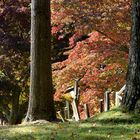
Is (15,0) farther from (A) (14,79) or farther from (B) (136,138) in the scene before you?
(B) (136,138)

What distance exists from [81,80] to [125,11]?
10.7ft

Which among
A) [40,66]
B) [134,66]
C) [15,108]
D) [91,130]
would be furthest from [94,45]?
[15,108]

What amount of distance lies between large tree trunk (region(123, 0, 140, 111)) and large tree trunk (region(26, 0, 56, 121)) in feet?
7.49

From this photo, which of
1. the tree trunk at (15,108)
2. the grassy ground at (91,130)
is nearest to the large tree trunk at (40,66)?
the grassy ground at (91,130)

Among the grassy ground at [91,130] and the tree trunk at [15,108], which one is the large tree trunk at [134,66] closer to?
the grassy ground at [91,130]

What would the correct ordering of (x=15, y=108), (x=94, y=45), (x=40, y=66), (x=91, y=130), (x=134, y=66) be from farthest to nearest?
(x=15, y=108)
(x=94, y=45)
(x=40, y=66)
(x=134, y=66)
(x=91, y=130)

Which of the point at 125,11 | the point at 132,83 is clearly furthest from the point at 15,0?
the point at 132,83

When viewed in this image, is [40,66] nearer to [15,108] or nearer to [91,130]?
[91,130]

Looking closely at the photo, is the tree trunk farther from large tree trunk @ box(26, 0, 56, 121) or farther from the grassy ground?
the grassy ground

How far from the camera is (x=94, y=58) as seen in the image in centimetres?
1386

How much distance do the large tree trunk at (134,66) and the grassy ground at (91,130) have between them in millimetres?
347

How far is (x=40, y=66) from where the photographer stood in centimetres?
1011

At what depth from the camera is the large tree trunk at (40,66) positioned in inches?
392

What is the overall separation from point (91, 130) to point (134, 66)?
64.4 inches
